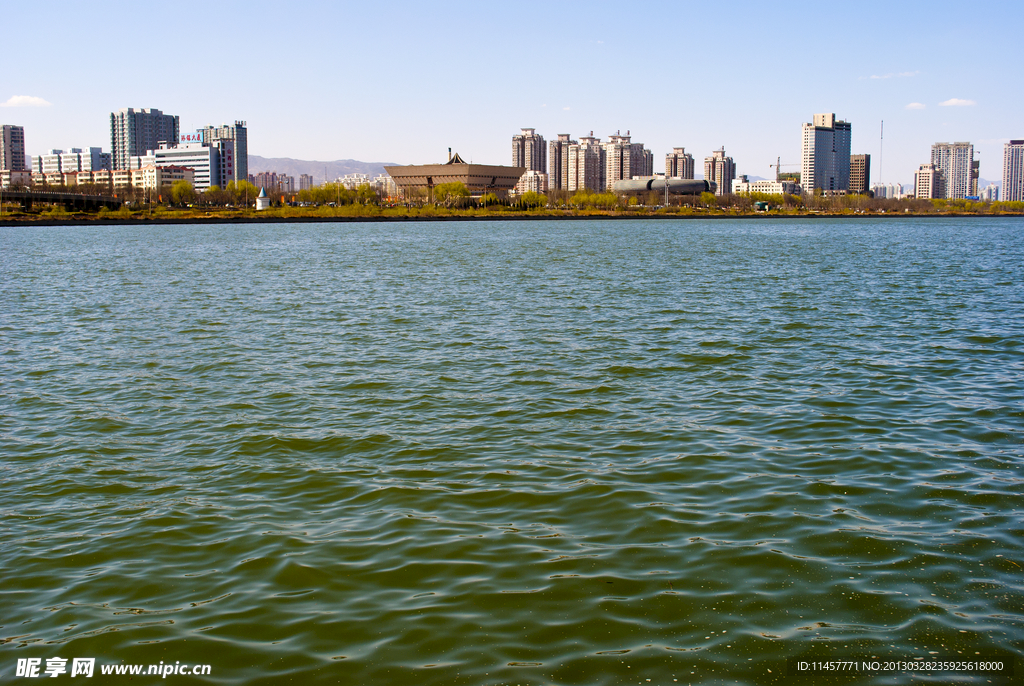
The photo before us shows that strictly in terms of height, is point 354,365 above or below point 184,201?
below

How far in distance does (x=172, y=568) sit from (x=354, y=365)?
9513mm

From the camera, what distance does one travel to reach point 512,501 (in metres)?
8.80

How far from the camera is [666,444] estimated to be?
1080 centimetres

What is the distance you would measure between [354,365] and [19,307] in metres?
19.7

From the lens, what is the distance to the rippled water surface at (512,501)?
597 centimetres

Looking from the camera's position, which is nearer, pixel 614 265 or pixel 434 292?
pixel 434 292

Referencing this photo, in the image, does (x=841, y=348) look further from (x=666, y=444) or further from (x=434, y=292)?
(x=434, y=292)

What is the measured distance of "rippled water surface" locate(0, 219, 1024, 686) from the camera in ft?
19.6

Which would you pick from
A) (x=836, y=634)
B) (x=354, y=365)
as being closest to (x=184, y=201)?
(x=354, y=365)

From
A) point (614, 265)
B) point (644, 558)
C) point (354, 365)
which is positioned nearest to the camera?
point (644, 558)

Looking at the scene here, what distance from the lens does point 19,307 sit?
28.9 meters

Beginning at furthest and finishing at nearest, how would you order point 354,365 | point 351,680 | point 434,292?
1. point 434,292
2. point 354,365
3. point 351,680

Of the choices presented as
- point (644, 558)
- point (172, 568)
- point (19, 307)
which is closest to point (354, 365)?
point (172, 568)

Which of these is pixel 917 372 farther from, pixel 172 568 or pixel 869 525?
pixel 172 568
